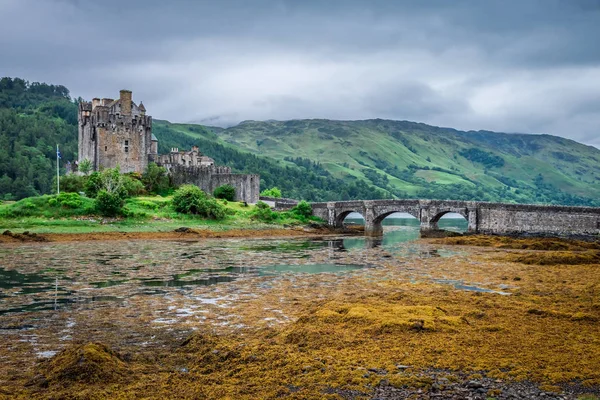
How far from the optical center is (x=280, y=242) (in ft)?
174

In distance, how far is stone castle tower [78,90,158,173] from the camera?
77375 millimetres

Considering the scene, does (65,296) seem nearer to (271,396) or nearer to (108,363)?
(108,363)

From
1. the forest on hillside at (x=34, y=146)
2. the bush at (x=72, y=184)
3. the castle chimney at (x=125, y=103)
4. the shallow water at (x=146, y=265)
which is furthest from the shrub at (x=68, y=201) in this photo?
the forest on hillside at (x=34, y=146)

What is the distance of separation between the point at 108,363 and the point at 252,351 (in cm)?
331

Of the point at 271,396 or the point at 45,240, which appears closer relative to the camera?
the point at 271,396

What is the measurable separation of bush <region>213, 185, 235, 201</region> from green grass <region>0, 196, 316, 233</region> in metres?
6.81

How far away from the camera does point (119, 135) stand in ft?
256

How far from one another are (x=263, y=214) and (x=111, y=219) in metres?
17.7

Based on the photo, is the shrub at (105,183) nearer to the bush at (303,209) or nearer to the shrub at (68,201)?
the shrub at (68,201)

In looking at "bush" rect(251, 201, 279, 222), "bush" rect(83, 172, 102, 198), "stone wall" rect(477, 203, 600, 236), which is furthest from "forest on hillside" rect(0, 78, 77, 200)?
"stone wall" rect(477, 203, 600, 236)

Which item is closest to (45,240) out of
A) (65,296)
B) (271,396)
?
(65,296)

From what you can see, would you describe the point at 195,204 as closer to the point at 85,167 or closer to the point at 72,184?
the point at 72,184

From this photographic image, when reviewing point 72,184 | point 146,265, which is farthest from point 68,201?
point 146,265

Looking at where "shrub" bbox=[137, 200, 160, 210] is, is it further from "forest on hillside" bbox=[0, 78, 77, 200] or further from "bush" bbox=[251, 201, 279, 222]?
"forest on hillside" bbox=[0, 78, 77, 200]
